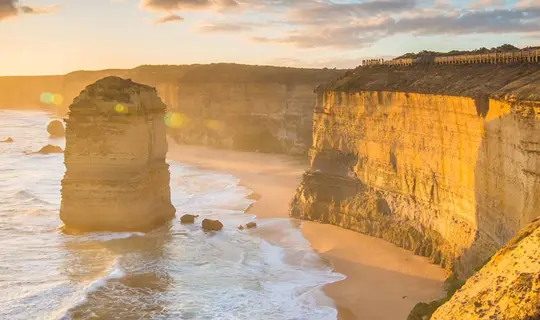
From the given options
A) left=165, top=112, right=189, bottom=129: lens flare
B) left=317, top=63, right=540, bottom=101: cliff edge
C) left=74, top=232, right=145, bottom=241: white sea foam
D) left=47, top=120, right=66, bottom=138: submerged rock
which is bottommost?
left=74, top=232, right=145, bottom=241: white sea foam

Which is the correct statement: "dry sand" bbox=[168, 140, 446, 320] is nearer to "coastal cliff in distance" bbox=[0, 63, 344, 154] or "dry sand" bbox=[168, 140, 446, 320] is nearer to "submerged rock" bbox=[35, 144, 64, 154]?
"coastal cliff in distance" bbox=[0, 63, 344, 154]

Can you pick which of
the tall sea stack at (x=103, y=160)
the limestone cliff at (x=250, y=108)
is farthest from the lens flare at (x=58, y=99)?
the tall sea stack at (x=103, y=160)

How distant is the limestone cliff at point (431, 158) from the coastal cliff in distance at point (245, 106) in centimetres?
2960

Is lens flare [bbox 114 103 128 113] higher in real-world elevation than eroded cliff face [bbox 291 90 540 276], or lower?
higher

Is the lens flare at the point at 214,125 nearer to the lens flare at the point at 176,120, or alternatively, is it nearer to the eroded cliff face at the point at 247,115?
the eroded cliff face at the point at 247,115

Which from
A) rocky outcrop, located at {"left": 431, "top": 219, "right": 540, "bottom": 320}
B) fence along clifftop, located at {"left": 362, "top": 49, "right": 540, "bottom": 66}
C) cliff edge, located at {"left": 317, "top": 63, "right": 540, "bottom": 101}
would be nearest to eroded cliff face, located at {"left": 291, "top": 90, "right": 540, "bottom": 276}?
cliff edge, located at {"left": 317, "top": 63, "right": 540, "bottom": 101}

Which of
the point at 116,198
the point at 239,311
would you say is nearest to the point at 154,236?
the point at 116,198

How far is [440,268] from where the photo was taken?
69.5 feet

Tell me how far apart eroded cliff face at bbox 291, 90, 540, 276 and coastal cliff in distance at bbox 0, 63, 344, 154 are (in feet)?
98.6

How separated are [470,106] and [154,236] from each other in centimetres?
1533

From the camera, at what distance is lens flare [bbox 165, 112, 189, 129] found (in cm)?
7236

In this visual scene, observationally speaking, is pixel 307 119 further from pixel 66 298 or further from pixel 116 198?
pixel 66 298

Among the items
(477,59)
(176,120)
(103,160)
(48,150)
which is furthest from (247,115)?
(477,59)

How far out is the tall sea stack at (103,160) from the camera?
84.1ft
